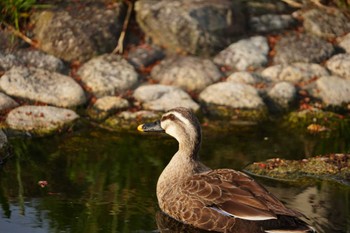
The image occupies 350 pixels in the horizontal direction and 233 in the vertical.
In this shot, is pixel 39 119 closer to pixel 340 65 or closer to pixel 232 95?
pixel 232 95

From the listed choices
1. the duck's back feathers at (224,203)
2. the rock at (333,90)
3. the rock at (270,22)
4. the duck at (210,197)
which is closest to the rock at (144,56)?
the rock at (270,22)

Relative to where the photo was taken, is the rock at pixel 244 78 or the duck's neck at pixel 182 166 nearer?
the duck's neck at pixel 182 166

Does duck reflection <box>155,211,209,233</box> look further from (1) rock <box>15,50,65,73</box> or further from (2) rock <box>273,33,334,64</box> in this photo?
(2) rock <box>273,33,334,64</box>

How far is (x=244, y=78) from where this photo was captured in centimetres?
1529

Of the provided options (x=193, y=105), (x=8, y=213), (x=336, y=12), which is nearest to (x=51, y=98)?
(x=193, y=105)

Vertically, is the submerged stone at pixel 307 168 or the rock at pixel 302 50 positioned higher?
the rock at pixel 302 50

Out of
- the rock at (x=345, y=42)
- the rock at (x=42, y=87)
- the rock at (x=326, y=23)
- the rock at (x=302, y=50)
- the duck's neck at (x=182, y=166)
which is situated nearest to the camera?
the duck's neck at (x=182, y=166)

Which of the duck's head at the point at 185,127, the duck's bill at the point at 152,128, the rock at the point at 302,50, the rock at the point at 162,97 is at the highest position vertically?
the duck's head at the point at 185,127

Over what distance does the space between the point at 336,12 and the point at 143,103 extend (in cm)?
569

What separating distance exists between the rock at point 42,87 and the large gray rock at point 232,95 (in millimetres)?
2378

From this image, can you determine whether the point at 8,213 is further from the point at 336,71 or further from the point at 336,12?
the point at 336,12

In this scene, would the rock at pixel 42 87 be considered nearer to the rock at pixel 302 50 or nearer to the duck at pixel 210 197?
the duck at pixel 210 197

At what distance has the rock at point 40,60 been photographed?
1518 cm

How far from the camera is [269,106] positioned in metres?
14.7
